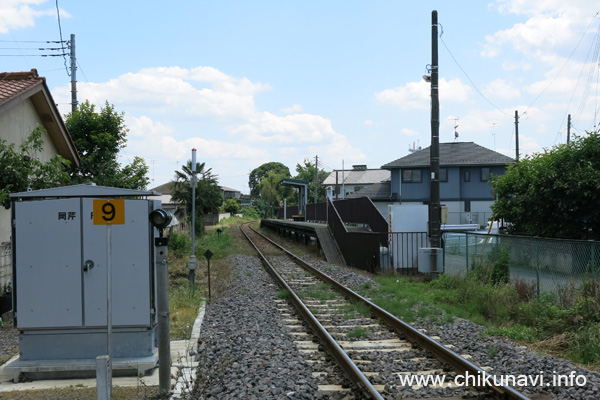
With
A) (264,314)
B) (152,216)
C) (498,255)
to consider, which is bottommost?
(264,314)

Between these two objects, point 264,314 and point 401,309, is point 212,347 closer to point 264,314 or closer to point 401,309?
point 264,314

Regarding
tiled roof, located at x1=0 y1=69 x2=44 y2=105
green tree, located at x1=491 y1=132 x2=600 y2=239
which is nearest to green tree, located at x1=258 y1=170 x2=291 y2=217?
tiled roof, located at x1=0 y1=69 x2=44 y2=105

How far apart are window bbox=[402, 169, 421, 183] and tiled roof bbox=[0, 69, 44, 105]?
30.1 metres

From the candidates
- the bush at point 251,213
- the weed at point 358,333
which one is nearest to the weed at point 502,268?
the weed at point 358,333

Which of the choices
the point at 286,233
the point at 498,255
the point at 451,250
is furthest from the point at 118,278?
the point at 286,233

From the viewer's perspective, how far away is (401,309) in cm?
1077

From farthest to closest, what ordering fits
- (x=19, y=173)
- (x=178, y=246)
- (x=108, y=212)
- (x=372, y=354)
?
(x=178, y=246), (x=19, y=173), (x=372, y=354), (x=108, y=212)

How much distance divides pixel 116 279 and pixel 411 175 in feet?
121

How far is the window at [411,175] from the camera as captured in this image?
42.4m

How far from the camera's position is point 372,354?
7660 millimetres

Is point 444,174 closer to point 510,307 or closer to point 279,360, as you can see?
point 510,307

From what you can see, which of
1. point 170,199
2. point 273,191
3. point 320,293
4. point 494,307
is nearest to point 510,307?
point 494,307

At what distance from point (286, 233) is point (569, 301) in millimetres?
29357

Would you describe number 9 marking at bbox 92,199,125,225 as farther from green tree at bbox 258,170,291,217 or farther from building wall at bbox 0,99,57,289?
green tree at bbox 258,170,291,217
